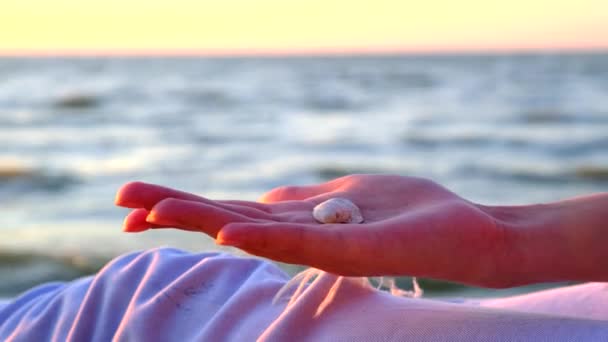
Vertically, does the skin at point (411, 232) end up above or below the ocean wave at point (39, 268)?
above

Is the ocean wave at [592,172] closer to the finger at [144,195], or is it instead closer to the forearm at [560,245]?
the forearm at [560,245]

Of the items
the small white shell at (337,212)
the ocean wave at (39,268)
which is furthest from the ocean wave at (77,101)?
the small white shell at (337,212)

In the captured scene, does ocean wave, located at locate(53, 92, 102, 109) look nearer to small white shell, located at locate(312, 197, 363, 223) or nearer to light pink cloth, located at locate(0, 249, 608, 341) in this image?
light pink cloth, located at locate(0, 249, 608, 341)

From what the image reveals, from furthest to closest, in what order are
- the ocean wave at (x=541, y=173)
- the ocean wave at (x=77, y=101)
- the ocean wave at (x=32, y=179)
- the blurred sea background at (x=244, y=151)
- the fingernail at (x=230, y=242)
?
the ocean wave at (x=77, y=101)
the ocean wave at (x=541, y=173)
the ocean wave at (x=32, y=179)
the blurred sea background at (x=244, y=151)
the fingernail at (x=230, y=242)

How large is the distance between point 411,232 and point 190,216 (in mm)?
300

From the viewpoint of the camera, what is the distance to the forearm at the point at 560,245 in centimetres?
104

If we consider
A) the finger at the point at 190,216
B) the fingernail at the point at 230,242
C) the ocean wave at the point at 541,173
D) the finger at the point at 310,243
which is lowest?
the ocean wave at the point at 541,173

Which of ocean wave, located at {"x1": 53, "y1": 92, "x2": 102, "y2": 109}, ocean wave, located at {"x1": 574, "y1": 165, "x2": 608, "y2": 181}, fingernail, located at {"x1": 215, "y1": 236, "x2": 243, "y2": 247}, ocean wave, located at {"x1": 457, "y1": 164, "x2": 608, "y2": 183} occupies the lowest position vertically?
ocean wave, located at {"x1": 574, "y1": 165, "x2": 608, "y2": 181}

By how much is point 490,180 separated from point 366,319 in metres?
6.47

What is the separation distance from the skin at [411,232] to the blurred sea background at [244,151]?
120 inches

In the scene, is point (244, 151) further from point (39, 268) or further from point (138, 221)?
point (138, 221)

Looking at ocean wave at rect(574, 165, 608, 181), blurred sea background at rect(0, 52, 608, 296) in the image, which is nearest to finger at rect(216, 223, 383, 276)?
blurred sea background at rect(0, 52, 608, 296)

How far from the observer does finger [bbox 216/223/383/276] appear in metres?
0.88

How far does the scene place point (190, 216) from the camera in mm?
920
